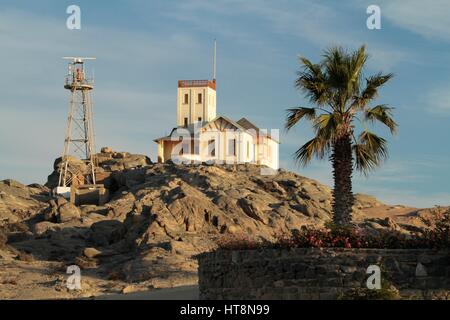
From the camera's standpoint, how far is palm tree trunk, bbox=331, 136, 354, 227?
26500mm

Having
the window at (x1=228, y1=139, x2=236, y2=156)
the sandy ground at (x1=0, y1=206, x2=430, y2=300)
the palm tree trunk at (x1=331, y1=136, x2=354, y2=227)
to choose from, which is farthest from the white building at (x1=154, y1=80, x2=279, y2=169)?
the palm tree trunk at (x1=331, y1=136, x2=354, y2=227)

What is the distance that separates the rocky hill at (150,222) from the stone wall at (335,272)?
36.4 feet

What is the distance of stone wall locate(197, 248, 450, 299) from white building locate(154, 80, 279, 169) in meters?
50.6

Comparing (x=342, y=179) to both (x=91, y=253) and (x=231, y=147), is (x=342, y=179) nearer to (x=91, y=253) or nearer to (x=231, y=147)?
(x=91, y=253)

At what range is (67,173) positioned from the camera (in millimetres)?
69875

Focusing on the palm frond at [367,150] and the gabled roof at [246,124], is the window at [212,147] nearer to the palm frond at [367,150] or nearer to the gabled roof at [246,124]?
the gabled roof at [246,124]

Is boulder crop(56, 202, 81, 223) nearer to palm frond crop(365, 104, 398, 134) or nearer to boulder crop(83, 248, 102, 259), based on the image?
boulder crop(83, 248, 102, 259)

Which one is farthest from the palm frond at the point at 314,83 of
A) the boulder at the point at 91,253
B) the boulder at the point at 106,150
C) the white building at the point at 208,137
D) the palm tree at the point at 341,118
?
the boulder at the point at 106,150

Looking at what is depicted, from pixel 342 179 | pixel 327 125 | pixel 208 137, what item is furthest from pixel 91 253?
pixel 208 137

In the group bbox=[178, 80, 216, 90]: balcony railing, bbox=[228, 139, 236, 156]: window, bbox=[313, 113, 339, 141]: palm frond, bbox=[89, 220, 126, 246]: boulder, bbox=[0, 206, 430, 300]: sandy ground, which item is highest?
bbox=[178, 80, 216, 90]: balcony railing

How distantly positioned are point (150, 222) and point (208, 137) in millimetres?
29458

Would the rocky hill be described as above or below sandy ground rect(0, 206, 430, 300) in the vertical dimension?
above
